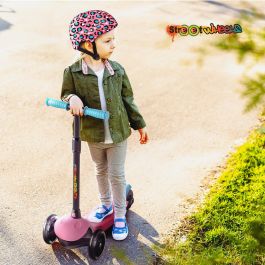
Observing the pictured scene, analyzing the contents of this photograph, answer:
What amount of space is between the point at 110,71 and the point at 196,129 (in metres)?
2.46

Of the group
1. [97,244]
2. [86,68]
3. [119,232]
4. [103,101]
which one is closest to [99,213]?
[119,232]

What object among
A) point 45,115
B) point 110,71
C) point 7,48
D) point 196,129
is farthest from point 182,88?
point 110,71

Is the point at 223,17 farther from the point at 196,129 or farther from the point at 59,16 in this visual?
the point at 196,129

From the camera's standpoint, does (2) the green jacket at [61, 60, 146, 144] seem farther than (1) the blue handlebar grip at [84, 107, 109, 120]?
Yes

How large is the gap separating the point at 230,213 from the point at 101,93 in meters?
1.56

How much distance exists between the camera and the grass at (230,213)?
144 inches

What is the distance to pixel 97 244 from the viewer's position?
11.7 ft

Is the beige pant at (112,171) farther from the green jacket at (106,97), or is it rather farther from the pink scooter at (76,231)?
the pink scooter at (76,231)

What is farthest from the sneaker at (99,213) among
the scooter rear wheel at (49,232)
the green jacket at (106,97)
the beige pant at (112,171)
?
the green jacket at (106,97)

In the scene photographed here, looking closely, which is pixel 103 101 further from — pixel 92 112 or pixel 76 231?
pixel 76 231

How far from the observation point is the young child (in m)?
3.25

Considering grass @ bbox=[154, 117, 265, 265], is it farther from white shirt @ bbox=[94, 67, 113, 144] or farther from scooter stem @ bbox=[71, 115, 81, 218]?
white shirt @ bbox=[94, 67, 113, 144]

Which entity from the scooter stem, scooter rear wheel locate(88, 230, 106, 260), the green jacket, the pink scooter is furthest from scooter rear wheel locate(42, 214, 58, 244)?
the green jacket

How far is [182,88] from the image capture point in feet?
22.0
